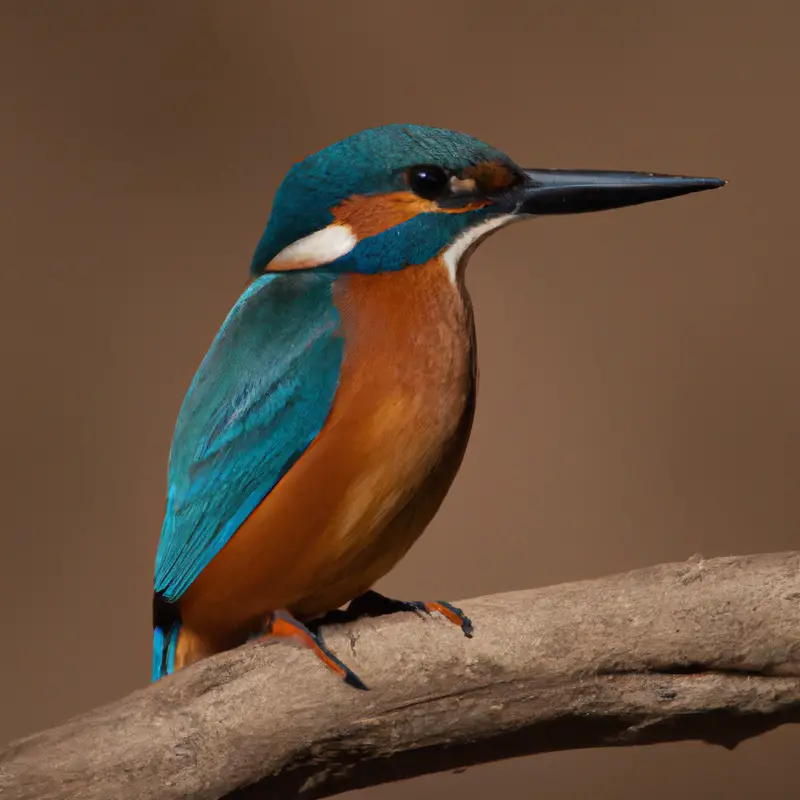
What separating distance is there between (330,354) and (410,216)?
0.44 feet

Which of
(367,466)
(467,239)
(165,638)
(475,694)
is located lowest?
(475,694)

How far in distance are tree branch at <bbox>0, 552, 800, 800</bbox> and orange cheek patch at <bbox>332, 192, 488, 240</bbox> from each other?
345mm

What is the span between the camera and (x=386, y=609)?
3.44 feet

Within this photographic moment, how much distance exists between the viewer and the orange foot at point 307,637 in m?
0.93

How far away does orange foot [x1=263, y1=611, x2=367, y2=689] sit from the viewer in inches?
36.7

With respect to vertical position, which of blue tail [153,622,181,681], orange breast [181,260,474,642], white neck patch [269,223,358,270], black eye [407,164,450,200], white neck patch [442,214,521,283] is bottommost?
blue tail [153,622,181,681]

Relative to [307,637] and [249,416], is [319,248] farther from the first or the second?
[307,637]

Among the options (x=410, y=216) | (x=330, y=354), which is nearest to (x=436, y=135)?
(x=410, y=216)

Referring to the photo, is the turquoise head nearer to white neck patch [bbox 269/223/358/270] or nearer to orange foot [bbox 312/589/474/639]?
white neck patch [bbox 269/223/358/270]

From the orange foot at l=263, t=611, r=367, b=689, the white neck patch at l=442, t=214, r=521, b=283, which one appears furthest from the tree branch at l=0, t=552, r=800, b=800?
the white neck patch at l=442, t=214, r=521, b=283

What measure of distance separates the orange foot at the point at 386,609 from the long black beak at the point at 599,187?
359mm

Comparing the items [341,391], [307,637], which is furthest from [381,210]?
[307,637]

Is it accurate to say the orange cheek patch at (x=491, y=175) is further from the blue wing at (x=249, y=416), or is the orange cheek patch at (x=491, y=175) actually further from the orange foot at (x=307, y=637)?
the orange foot at (x=307, y=637)

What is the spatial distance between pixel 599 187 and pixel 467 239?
135 mm
